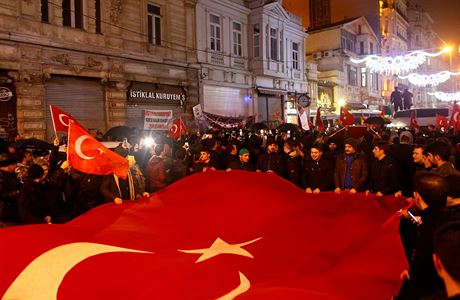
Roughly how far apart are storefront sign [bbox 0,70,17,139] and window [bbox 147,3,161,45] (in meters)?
8.03

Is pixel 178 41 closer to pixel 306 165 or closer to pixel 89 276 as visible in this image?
pixel 306 165

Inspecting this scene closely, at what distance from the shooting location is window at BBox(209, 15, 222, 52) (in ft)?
82.4

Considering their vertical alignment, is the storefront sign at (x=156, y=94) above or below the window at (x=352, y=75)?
below

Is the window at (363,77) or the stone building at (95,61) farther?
the window at (363,77)

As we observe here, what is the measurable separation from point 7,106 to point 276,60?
1900 cm

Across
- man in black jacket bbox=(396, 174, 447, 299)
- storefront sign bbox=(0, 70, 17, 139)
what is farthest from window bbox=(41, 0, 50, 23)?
man in black jacket bbox=(396, 174, 447, 299)

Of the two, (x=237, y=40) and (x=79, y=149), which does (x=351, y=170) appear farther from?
(x=237, y=40)

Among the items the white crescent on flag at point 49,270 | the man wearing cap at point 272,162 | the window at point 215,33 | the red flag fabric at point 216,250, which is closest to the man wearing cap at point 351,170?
the red flag fabric at point 216,250

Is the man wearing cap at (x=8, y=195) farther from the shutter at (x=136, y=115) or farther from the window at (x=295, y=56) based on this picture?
the window at (x=295, y=56)

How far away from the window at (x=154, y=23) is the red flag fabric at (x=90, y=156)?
16304 mm

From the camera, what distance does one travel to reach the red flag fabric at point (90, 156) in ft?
20.3

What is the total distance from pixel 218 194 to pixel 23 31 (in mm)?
13222

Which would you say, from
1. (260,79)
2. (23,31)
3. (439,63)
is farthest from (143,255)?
(439,63)

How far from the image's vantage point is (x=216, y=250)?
484cm
